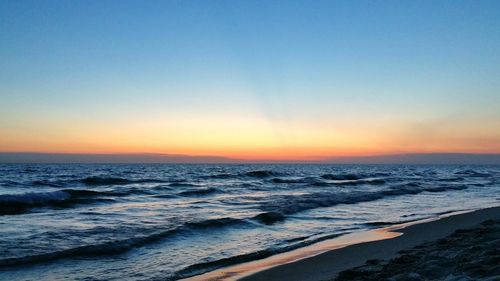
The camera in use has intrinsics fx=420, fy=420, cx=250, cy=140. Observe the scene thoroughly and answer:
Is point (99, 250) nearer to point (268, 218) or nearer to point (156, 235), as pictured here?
point (156, 235)

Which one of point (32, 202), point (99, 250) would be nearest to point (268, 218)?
point (99, 250)

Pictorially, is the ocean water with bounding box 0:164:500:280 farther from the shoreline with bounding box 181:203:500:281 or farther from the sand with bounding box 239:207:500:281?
the sand with bounding box 239:207:500:281

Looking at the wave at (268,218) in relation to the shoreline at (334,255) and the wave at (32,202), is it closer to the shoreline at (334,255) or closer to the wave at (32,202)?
the shoreline at (334,255)

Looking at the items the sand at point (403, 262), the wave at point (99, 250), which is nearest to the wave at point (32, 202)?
the wave at point (99, 250)

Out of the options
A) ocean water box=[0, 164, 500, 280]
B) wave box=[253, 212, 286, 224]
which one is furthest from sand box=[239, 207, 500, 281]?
wave box=[253, 212, 286, 224]

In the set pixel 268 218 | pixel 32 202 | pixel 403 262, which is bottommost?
pixel 32 202

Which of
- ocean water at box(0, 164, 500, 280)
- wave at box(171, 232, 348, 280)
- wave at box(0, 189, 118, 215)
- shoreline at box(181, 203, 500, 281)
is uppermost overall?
shoreline at box(181, 203, 500, 281)

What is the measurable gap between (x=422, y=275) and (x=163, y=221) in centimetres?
997

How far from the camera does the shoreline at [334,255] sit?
726 centimetres

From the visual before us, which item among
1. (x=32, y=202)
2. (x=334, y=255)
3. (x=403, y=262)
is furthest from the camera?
(x=32, y=202)

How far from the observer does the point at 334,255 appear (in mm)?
8789

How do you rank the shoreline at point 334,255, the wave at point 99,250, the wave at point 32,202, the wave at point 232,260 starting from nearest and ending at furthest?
the shoreline at point 334,255 < the wave at point 232,260 < the wave at point 99,250 < the wave at point 32,202

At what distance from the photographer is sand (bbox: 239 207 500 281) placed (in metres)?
5.75

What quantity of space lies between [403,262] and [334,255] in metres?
1.99
